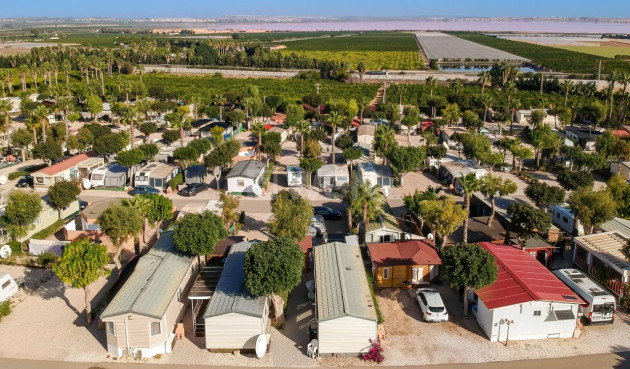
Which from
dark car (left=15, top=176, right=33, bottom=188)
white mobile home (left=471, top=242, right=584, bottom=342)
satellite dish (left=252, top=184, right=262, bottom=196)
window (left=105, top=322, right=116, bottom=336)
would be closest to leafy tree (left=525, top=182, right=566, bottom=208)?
white mobile home (left=471, top=242, right=584, bottom=342)

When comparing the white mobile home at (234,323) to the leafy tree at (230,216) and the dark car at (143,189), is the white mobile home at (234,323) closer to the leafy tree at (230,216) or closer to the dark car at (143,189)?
the leafy tree at (230,216)

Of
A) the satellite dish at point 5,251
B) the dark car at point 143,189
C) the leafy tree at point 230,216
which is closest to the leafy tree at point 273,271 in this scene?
the leafy tree at point 230,216

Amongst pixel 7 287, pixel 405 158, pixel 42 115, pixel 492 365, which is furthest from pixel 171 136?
pixel 492 365

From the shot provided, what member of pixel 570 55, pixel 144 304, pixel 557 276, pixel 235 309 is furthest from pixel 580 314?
pixel 570 55

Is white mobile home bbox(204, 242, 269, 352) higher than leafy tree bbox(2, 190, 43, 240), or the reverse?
leafy tree bbox(2, 190, 43, 240)

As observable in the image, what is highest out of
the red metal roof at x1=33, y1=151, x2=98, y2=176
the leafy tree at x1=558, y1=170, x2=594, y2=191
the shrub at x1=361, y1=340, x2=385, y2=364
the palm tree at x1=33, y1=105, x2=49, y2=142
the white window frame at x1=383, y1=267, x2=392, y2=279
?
the palm tree at x1=33, y1=105, x2=49, y2=142

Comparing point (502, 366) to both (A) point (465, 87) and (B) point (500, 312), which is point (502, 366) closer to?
(B) point (500, 312)

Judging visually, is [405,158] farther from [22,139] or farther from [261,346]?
[22,139]

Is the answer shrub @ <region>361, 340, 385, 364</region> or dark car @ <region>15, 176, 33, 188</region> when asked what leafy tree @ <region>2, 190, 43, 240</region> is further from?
shrub @ <region>361, 340, 385, 364</region>
